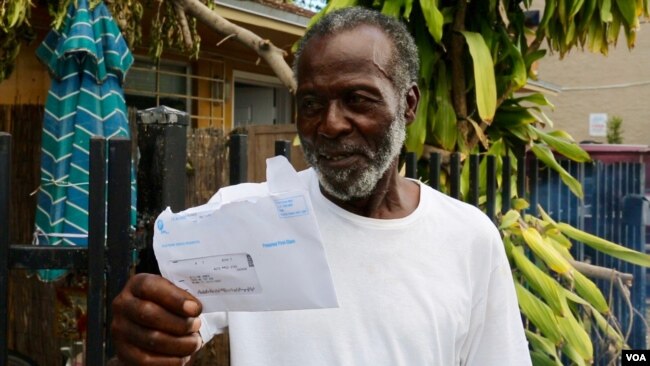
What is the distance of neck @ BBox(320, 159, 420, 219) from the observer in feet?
6.01

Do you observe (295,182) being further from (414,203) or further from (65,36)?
(65,36)

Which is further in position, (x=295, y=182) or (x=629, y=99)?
(x=629, y=99)

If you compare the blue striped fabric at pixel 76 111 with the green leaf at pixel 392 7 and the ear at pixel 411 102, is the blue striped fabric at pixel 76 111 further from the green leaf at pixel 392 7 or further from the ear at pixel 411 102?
the ear at pixel 411 102

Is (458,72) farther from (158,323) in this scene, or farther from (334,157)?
(158,323)

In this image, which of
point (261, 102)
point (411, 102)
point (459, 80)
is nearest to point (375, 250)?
point (411, 102)

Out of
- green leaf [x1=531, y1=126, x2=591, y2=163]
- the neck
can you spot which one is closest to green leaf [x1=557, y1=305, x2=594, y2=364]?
green leaf [x1=531, y1=126, x2=591, y2=163]

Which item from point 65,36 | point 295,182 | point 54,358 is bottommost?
point 54,358

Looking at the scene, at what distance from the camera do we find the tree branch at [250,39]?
3.90 m

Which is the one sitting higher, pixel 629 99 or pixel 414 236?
pixel 629 99

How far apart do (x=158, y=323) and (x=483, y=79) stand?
2316 millimetres

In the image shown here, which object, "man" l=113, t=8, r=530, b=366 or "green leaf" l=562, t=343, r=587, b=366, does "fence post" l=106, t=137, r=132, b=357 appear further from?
"green leaf" l=562, t=343, r=587, b=366

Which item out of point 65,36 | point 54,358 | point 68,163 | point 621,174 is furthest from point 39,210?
point 621,174

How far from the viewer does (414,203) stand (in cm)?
192

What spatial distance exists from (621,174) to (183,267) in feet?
14.2
